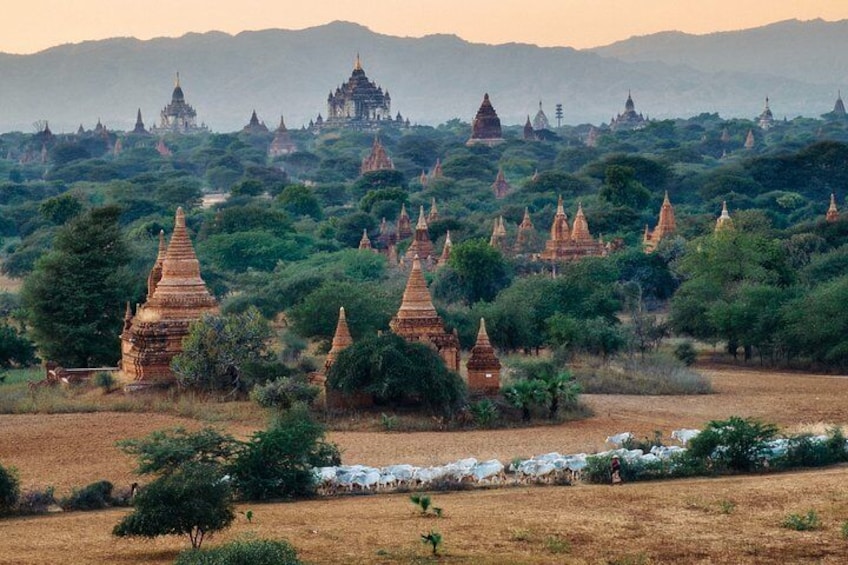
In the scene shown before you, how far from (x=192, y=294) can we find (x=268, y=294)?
13129 mm

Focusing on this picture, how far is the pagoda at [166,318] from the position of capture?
33.9 metres

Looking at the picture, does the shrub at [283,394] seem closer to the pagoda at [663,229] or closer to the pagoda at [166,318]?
the pagoda at [166,318]

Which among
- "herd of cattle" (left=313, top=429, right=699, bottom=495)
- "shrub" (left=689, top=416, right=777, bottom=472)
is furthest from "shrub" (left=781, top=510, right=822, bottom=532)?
"herd of cattle" (left=313, top=429, right=699, bottom=495)

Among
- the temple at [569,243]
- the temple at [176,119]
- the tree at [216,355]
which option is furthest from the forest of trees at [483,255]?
the temple at [176,119]

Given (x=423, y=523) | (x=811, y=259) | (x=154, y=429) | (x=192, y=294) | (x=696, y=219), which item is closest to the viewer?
(x=423, y=523)

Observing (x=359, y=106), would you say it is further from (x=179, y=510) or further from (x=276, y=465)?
(x=179, y=510)

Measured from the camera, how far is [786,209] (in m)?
83.4

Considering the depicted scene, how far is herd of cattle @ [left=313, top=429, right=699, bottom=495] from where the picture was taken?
85.3 ft

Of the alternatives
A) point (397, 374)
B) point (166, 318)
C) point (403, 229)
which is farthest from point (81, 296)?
point (403, 229)

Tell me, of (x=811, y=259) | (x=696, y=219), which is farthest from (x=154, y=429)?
(x=696, y=219)

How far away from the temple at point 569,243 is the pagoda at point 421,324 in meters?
23.7

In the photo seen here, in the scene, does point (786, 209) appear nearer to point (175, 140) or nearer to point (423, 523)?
point (423, 523)

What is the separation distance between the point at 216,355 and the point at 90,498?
8634 mm

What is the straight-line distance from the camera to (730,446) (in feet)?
88.9
